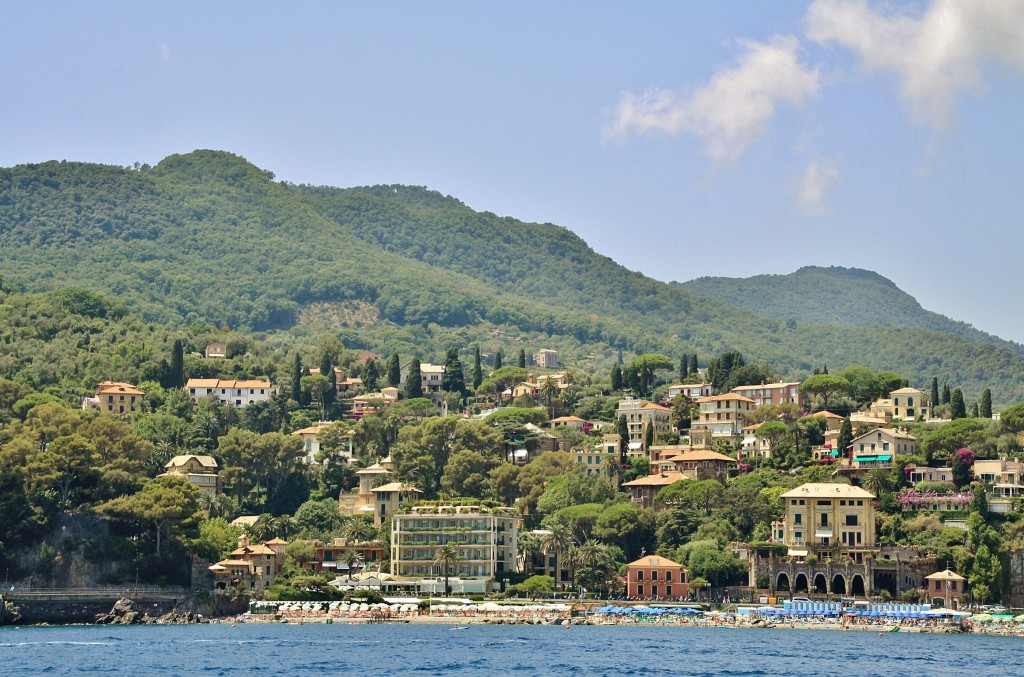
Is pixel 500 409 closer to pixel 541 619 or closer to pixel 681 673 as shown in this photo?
pixel 541 619

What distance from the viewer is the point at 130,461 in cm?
12862

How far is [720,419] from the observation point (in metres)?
154

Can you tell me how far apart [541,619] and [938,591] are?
2627cm

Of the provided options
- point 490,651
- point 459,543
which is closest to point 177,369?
point 459,543

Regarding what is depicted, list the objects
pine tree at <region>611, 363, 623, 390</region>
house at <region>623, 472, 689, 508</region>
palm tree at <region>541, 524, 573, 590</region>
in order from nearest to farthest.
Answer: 1. palm tree at <region>541, 524, 573, 590</region>
2. house at <region>623, 472, 689, 508</region>
3. pine tree at <region>611, 363, 623, 390</region>

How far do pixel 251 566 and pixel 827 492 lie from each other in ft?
135

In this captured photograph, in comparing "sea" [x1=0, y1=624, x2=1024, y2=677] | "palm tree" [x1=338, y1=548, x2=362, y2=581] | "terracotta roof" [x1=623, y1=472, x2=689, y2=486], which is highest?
"terracotta roof" [x1=623, y1=472, x2=689, y2=486]

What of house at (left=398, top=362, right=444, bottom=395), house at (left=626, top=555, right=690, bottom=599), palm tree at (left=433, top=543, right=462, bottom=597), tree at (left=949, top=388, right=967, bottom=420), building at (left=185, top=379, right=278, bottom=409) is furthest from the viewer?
house at (left=398, top=362, right=444, bottom=395)

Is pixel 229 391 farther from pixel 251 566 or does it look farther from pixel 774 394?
pixel 774 394

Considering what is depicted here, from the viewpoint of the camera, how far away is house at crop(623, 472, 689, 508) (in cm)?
13475

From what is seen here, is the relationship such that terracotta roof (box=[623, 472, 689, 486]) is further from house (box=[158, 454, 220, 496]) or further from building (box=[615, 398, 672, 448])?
house (box=[158, 454, 220, 496])

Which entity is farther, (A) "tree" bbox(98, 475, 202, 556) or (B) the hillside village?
(A) "tree" bbox(98, 475, 202, 556)

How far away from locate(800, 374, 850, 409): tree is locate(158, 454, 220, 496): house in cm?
5438

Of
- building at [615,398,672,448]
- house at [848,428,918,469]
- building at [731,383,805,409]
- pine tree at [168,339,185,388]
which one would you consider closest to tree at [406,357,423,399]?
pine tree at [168,339,185,388]
